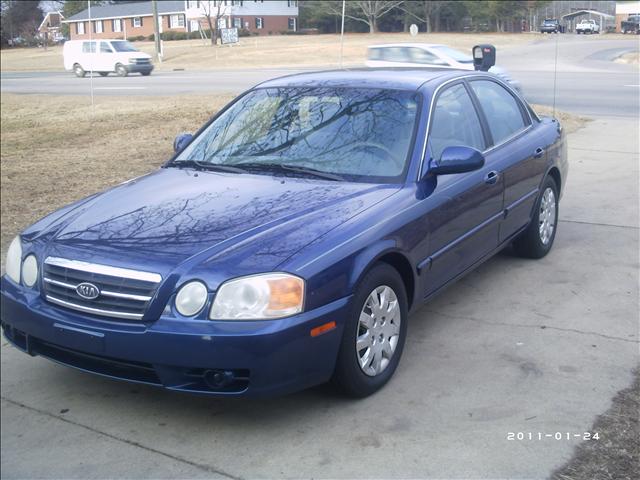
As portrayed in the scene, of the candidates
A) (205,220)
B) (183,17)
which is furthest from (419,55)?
(183,17)

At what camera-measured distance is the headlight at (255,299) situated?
11.9 feet

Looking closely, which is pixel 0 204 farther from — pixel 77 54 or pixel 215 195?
pixel 77 54

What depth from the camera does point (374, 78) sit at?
5.49 m

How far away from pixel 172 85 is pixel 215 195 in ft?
66.9

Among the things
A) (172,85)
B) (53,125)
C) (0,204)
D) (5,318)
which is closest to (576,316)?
(5,318)

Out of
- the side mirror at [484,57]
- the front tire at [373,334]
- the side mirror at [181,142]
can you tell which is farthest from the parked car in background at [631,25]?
the front tire at [373,334]

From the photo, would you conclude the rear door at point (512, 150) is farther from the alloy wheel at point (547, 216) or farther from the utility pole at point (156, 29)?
the utility pole at point (156, 29)

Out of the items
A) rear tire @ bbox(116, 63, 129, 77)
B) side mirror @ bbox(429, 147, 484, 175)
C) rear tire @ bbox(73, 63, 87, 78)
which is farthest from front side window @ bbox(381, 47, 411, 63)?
rear tire @ bbox(73, 63, 87, 78)

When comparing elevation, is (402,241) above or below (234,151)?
below

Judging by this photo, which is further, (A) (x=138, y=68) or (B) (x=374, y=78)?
(A) (x=138, y=68)

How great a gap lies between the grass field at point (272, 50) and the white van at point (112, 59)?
41 cm

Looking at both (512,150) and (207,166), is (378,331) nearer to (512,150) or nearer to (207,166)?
(207,166)

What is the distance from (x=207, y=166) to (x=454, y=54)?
10498 millimetres

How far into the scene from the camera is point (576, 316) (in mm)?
5301
